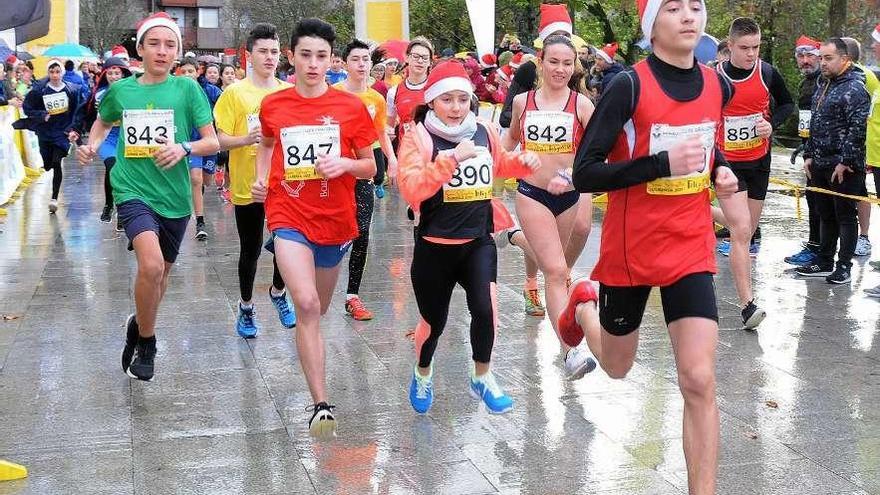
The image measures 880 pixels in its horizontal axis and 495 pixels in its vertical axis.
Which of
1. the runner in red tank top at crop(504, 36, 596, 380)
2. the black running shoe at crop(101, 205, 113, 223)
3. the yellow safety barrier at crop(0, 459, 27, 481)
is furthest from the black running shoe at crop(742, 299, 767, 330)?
the black running shoe at crop(101, 205, 113, 223)

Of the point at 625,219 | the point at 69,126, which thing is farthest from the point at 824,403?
the point at 69,126

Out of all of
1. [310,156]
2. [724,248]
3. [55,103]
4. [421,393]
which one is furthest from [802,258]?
[55,103]

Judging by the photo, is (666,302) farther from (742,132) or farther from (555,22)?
(742,132)

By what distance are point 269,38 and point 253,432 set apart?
2986 mm

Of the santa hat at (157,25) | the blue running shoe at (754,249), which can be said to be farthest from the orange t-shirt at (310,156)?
the blue running shoe at (754,249)

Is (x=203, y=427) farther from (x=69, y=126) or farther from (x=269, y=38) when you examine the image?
(x=69, y=126)

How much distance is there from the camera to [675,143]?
426 cm

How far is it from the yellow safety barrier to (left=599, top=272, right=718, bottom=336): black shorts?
100 inches

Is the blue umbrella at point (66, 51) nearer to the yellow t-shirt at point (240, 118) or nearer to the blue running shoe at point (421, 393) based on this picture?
the yellow t-shirt at point (240, 118)

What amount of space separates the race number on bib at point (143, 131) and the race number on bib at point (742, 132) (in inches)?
183

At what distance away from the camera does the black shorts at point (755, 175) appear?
9.14 meters

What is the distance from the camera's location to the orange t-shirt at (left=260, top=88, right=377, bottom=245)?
19.3ft

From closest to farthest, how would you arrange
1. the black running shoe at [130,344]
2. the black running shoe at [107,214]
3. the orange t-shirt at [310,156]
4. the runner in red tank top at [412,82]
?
the orange t-shirt at [310,156] < the black running shoe at [130,344] < the runner in red tank top at [412,82] < the black running shoe at [107,214]

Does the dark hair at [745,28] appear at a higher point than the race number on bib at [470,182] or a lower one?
higher
